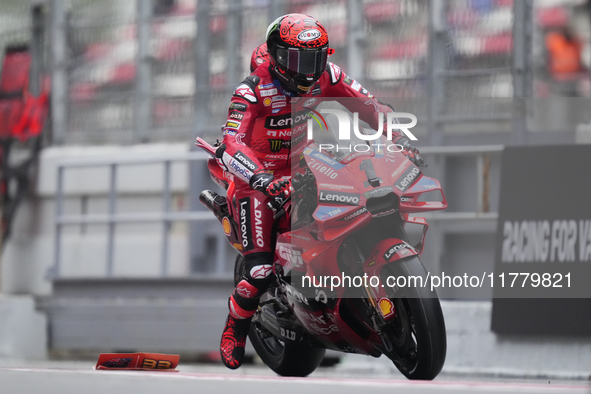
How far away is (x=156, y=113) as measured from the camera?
953cm

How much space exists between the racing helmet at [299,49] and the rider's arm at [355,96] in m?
0.32

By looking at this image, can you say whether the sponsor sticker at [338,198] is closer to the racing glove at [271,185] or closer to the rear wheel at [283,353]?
the racing glove at [271,185]

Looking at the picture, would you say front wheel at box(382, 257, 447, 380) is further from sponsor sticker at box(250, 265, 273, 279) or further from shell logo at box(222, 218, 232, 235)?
shell logo at box(222, 218, 232, 235)

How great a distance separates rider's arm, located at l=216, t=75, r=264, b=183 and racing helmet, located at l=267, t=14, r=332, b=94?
0.69 ft

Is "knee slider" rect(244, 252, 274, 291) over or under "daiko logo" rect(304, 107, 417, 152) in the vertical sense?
under

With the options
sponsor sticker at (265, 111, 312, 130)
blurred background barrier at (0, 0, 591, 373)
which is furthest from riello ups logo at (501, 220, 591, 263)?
sponsor sticker at (265, 111, 312, 130)

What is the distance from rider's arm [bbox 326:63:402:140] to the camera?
4.85 m

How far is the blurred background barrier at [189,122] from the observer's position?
6.91 meters

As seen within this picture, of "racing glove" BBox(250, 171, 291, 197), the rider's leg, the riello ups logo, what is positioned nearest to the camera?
"racing glove" BBox(250, 171, 291, 197)

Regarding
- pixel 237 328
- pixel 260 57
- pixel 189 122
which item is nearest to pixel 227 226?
pixel 237 328

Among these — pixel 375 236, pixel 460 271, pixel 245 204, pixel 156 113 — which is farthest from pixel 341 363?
pixel 156 113

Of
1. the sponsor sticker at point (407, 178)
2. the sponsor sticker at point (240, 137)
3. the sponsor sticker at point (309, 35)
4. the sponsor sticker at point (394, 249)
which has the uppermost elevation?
the sponsor sticker at point (309, 35)

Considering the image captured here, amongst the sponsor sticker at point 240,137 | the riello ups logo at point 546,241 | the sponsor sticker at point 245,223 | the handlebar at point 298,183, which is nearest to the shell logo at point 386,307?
the handlebar at point 298,183

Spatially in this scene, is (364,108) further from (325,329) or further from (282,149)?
(325,329)
